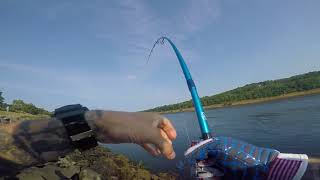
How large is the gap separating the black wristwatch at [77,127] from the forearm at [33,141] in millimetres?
41

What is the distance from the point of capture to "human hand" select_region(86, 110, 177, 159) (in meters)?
1.64

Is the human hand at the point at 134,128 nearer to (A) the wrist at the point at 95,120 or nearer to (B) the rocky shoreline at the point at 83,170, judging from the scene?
(A) the wrist at the point at 95,120

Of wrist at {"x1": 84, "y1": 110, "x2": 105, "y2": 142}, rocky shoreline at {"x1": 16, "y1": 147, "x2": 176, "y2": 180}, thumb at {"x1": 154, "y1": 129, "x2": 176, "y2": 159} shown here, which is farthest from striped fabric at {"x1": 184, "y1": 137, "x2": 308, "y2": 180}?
rocky shoreline at {"x1": 16, "y1": 147, "x2": 176, "y2": 180}

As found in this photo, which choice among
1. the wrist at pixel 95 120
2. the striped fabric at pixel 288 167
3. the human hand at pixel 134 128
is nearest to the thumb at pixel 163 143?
the human hand at pixel 134 128

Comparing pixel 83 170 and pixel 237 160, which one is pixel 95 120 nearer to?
pixel 237 160

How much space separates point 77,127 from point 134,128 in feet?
0.99

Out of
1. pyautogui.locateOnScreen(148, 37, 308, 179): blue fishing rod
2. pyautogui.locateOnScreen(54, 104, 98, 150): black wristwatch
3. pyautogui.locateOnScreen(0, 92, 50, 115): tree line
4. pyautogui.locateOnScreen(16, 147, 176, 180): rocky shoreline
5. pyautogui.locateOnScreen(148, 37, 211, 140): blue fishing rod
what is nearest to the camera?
pyautogui.locateOnScreen(54, 104, 98, 150): black wristwatch

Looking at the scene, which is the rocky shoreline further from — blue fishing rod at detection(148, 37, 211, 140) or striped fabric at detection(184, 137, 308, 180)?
striped fabric at detection(184, 137, 308, 180)

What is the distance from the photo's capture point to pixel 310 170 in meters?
5.09

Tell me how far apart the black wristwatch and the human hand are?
1.3 inches

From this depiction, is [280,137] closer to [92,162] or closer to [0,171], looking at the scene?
[92,162]

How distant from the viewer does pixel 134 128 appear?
1645 mm

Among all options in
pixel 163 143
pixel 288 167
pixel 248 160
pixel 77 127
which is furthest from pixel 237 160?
pixel 77 127

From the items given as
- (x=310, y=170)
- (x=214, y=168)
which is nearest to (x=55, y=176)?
(x=214, y=168)
